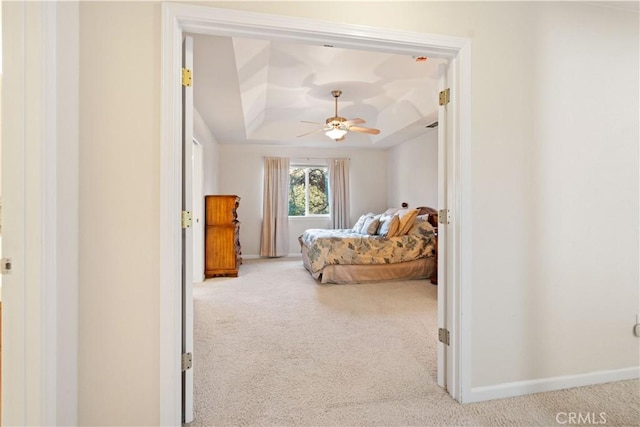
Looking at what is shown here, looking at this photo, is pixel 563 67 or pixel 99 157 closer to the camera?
pixel 99 157

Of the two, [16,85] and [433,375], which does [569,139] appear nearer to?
[433,375]

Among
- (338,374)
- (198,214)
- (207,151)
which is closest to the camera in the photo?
(338,374)

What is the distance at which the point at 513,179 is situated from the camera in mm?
1772

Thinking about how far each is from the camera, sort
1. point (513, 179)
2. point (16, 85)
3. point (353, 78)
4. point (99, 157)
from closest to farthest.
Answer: point (16, 85), point (99, 157), point (513, 179), point (353, 78)

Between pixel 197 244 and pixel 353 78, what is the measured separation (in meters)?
3.00

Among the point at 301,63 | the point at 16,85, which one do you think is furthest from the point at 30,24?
the point at 301,63

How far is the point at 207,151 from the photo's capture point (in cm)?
490

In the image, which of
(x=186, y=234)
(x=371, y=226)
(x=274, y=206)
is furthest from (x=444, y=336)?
(x=274, y=206)

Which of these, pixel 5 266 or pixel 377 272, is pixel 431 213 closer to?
pixel 377 272

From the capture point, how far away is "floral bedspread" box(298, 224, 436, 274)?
4207 mm

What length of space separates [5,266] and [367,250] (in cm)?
356

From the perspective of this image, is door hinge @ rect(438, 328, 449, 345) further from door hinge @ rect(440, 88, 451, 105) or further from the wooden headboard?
the wooden headboard

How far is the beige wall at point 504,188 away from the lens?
139cm

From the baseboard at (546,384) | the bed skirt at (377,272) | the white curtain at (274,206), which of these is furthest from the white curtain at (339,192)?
the baseboard at (546,384)
